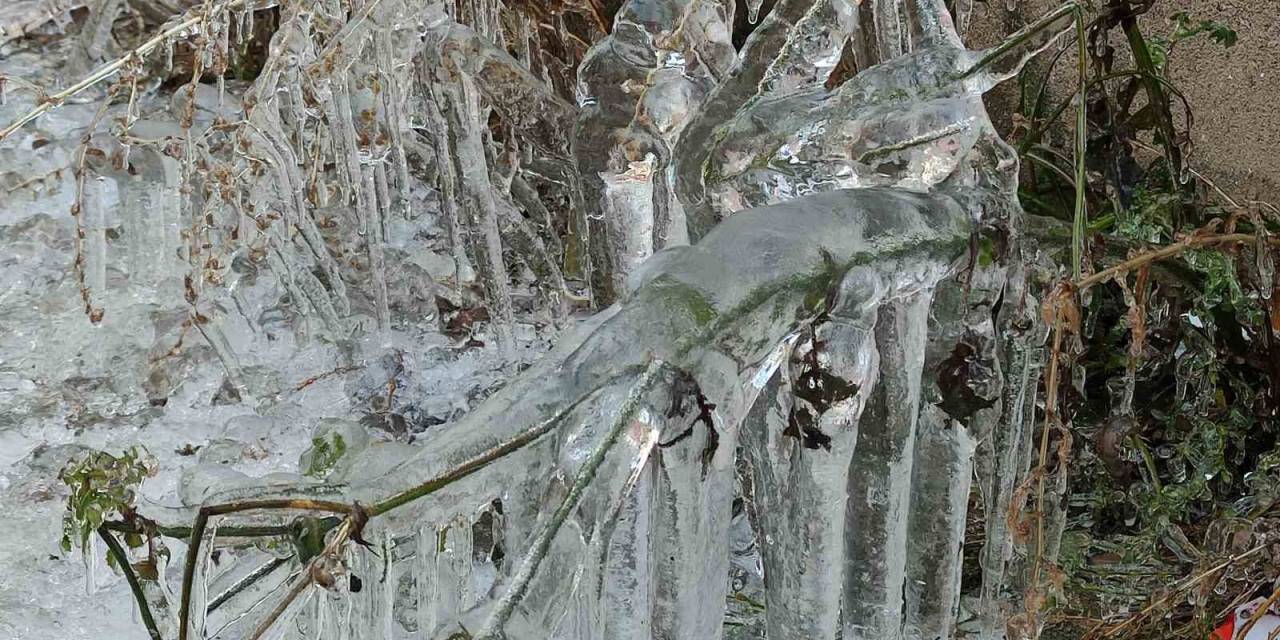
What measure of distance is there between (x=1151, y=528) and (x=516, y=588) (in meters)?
1.00

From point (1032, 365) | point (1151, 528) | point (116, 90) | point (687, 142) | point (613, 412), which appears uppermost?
point (116, 90)

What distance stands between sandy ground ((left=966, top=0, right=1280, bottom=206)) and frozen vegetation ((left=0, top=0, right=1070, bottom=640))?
1.84ft

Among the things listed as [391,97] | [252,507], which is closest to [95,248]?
[391,97]

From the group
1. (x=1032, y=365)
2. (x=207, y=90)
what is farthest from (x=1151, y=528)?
(x=207, y=90)

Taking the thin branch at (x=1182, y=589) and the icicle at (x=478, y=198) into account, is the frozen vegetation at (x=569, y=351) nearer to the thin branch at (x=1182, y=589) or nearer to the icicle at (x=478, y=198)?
the icicle at (x=478, y=198)

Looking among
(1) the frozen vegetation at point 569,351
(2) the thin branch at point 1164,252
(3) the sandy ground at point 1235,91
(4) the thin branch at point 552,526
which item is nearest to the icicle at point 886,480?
(1) the frozen vegetation at point 569,351

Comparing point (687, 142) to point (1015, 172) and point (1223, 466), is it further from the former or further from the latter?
point (1223, 466)

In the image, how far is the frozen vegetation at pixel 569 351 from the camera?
0.66 meters

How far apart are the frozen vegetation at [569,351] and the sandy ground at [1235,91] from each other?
0.56m

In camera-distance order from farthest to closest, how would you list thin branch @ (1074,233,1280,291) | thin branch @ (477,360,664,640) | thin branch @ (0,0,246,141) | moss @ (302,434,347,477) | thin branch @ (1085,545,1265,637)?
thin branch @ (0,0,246,141) < thin branch @ (1085,545,1265,637) < thin branch @ (1074,233,1280,291) < moss @ (302,434,347,477) < thin branch @ (477,360,664,640)

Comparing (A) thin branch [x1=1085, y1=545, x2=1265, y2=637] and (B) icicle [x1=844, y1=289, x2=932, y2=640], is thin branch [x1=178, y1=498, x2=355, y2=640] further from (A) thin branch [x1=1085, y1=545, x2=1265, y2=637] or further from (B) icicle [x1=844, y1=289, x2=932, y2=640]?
(A) thin branch [x1=1085, y1=545, x2=1265, y2=637]

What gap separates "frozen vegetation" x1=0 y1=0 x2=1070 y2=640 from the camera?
0.66m

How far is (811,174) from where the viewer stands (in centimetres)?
92

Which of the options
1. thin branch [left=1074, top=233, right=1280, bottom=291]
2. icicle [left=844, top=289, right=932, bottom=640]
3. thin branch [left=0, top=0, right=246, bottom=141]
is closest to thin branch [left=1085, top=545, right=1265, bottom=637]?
thin branch [left=1074, top=233, right=1280, bottom=291]
